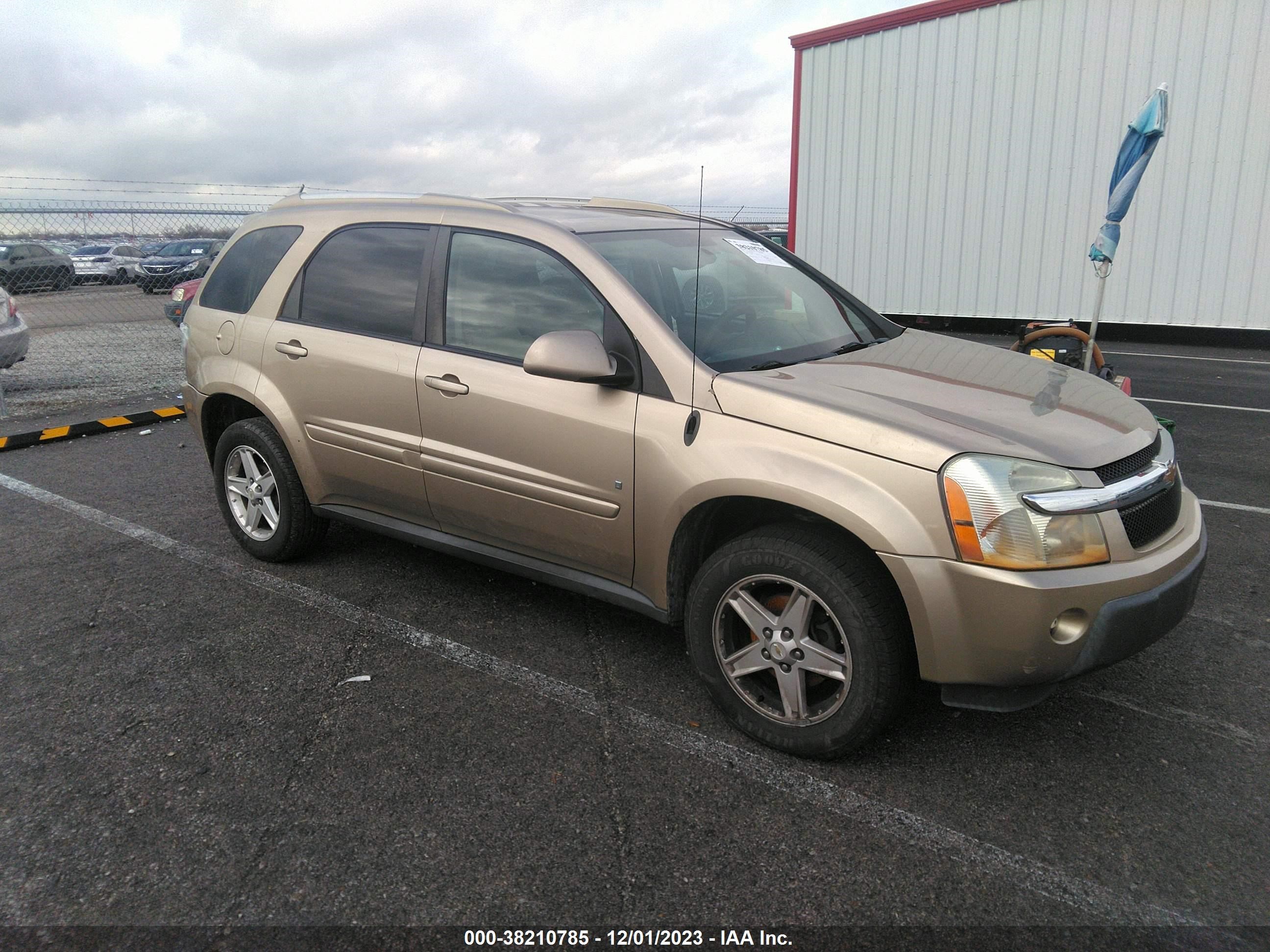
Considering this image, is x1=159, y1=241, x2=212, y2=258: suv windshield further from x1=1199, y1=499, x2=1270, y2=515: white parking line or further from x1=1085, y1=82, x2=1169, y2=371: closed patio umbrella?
x1=1199, y1=499, x2=1270, y2=515: white parking line

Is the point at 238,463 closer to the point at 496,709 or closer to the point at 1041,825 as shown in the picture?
the point at 496,709

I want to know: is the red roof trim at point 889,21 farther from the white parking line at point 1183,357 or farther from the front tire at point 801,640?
the front tire at point 801,640

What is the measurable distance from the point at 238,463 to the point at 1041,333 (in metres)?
6.09

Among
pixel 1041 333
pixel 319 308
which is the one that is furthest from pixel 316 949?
pixel 1041 333

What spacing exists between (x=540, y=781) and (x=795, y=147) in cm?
1554

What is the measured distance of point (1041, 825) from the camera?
2.52 meters

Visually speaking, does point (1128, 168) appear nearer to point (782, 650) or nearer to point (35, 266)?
point (782, 650)

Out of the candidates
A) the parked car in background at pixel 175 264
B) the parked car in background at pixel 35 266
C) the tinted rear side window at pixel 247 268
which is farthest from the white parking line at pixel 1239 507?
the parked car in background at pixel 175 264

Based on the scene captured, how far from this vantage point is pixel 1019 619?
240cm

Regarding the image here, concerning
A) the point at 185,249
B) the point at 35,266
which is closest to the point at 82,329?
the point at 35,266

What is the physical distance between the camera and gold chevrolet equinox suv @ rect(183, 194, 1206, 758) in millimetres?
2479

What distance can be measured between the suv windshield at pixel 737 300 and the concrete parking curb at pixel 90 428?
506 centimetres

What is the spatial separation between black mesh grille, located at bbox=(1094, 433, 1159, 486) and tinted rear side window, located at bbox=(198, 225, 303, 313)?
3617mm

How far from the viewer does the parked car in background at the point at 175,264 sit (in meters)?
20.8
